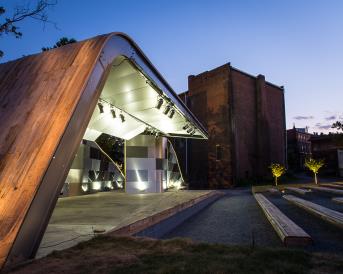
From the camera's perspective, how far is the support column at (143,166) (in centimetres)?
1750

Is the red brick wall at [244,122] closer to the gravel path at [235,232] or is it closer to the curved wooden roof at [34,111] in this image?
the gravel path at [235,232]

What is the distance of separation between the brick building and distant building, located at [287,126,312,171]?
18.5 metres

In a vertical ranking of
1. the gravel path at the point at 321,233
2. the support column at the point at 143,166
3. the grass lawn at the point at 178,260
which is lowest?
the gravel path at the point at 321,233

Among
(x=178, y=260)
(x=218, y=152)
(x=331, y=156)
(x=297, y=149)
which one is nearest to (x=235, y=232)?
(x=178, y=260)

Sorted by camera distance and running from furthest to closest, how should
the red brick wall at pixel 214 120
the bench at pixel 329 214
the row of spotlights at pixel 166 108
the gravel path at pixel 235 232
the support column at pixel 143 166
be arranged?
1. the red brick wall at pixel 214 120
2. the support column at pixel 143 166
3. the row of spotlights at pixel 166 108
4. the bench at pixel 329 214
5. the gravel path at pixel 235 232

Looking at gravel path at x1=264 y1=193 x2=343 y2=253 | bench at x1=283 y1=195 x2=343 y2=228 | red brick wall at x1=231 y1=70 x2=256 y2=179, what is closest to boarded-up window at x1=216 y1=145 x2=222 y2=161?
red brick wall at x1=231 y1=70 x2=256 y2=179

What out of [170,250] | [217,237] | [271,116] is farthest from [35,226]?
[271,116]

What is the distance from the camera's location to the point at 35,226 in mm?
3959

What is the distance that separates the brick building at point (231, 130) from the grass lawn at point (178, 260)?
1231 inches

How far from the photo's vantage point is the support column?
17.5 m

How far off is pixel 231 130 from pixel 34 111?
A: 32468 millimetres

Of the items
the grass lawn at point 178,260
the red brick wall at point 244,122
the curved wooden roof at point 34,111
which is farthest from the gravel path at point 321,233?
the red brick wall at point 244,122

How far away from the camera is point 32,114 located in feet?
16.4

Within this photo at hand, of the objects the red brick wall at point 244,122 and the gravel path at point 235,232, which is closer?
the gravel path at point 235,232
